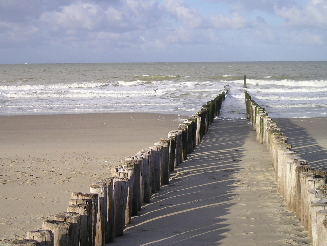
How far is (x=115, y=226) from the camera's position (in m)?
4.00

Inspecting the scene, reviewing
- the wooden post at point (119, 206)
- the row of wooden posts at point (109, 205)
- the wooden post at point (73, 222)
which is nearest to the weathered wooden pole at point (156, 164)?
the row of wooden posts at point (109, 205)

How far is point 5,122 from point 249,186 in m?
10.2

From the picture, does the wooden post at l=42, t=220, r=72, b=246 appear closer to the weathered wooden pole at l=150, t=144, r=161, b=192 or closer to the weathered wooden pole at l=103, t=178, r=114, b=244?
the weathered wooden pole at l=103, t=178, r=114, b=244

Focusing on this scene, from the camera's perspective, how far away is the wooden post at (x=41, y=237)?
8.34 feet

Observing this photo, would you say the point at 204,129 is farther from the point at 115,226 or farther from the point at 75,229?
the point at 75,229

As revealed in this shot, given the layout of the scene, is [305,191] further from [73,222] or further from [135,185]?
[73,222]

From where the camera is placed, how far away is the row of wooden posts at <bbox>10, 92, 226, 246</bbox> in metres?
2.80

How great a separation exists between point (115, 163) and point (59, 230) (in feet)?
16.3

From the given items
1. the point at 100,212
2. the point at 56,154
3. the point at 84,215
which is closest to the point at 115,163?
the point at 56,154

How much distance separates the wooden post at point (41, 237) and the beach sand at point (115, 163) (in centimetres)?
145

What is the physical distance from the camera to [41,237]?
2.55 m

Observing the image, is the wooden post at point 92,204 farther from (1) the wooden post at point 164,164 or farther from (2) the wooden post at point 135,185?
(1) the wooden post at point 164,164

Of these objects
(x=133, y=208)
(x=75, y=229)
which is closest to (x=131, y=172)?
(x=133, y=208)

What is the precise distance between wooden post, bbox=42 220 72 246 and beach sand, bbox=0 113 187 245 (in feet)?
5.26
